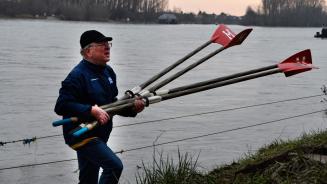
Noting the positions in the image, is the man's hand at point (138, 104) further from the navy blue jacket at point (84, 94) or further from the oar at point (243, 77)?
the navy blue jacket at point (84, 94)

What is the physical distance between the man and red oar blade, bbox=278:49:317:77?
2017 mm

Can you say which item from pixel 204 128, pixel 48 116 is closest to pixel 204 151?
pixel 204 128

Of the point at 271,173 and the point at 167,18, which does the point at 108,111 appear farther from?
the point at 167,18

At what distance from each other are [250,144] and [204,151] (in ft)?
3.43

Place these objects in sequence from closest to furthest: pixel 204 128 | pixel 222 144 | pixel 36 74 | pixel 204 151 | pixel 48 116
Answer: pixel 204 151 → pixel 222 144 → pixel 204 128 → pixel 48 116 → pixel 36 74

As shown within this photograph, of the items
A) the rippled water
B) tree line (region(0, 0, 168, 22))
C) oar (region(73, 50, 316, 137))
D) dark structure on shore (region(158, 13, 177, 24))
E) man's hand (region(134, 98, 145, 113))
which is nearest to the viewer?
oar (region(73, 50, 316, 137))

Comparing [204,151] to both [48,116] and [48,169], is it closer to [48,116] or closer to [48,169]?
[48,169]

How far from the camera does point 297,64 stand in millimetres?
6270

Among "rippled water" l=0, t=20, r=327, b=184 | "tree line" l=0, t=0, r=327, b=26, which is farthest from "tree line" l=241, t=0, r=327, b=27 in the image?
"rippled water" l=0, t=20, r=327, b=184

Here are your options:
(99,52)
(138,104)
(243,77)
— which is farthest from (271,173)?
(99,52)

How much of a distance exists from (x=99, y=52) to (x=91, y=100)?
0.37 meters

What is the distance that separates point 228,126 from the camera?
12477 mm

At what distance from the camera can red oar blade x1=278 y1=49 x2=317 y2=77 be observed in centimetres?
611

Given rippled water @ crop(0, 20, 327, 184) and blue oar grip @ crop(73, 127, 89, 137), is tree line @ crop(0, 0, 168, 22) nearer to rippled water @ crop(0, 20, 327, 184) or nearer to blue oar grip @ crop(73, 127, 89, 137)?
rippled water @ crop(0, 20, 327, 184)
